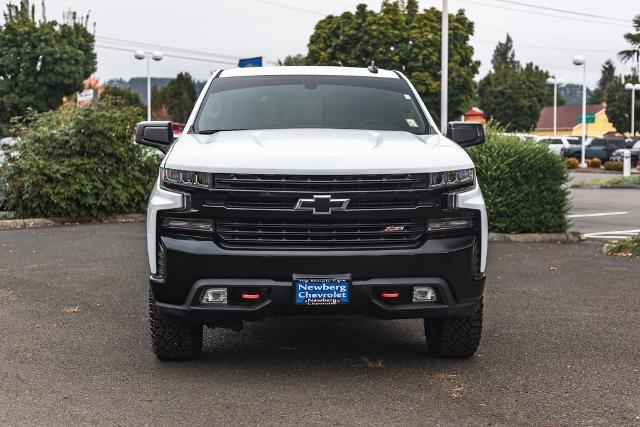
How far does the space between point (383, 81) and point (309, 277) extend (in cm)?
249

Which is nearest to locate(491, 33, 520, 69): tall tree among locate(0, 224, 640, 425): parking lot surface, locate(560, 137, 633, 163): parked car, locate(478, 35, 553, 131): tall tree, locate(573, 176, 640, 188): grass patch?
locate(478, 35, 553, 131): tall tree

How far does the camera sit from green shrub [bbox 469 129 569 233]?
1362 cm

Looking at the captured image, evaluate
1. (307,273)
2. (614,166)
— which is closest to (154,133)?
(307,273)

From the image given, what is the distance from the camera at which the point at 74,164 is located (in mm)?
16688

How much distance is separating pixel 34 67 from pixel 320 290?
5496 centimetres

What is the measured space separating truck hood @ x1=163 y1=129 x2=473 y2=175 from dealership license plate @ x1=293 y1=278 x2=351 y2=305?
63 cm

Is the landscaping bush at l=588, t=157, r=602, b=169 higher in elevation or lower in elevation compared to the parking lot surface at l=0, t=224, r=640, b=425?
lower

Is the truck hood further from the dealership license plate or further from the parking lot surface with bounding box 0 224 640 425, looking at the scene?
the parking lot surface with bounding box 0 224 640 425

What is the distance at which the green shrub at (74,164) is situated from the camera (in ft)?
54.6

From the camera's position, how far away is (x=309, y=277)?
547cm

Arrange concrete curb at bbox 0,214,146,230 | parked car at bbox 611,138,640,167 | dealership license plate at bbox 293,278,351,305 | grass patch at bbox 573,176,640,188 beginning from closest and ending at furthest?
dealership license plate at bbox 293,278,351,305
concrete curb at bbox 0,214,146,230
grass patch at bbox 573,176,640,188
parked car at bbox 611,138,640,167

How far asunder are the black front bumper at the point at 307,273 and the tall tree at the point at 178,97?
240ft

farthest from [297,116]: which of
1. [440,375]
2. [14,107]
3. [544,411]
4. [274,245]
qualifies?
[14,107]

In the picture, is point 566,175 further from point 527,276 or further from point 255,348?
point 255,348
